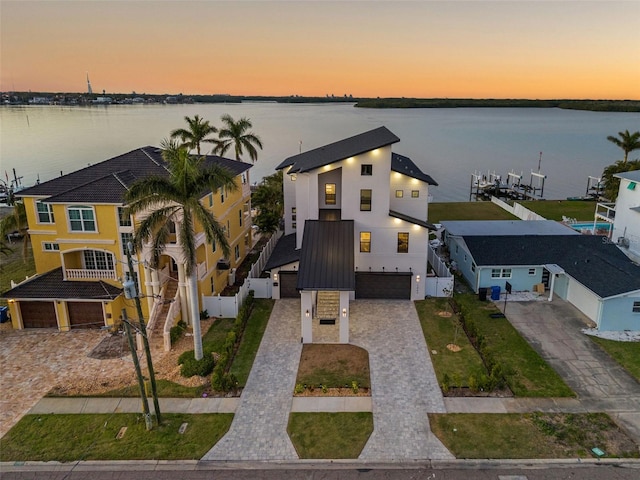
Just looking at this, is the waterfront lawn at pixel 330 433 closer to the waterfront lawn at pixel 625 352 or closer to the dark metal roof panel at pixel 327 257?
the dark metal roof panel at pixel 327 257

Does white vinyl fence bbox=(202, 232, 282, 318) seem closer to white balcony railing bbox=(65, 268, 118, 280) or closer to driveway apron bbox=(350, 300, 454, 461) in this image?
white balcony railing bbox=(65, 268, 118, 280)

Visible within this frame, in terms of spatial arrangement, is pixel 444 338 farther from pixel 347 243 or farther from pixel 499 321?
pixel 347 243

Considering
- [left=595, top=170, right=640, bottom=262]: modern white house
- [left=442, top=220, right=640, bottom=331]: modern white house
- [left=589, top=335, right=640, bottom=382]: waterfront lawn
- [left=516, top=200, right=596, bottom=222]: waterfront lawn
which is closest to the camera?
[left=589, top=335, right=640, bottom=382]: waterfront lawn

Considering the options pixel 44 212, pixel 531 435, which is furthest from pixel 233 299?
pixel 531 435

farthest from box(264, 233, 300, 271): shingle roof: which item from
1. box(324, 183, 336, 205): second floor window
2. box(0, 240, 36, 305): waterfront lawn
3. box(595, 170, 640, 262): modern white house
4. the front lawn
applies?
box(595, 170, 640, 262): modern white house

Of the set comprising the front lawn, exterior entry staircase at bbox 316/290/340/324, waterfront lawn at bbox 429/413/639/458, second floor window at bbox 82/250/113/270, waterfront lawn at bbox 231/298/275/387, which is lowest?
the front lawn

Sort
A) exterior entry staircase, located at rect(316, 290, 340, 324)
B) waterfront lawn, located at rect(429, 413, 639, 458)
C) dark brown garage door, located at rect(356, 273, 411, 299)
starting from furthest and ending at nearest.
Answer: dark brown garage door, located at rect(356, 273, 411, 299) → exterior entry staircase, located at rect(316, 290, 340, 324) → waterfront lawn, located at rect(429, 413, 639, 458)

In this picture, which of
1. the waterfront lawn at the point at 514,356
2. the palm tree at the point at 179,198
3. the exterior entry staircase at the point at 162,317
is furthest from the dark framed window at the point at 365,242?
the exterior entry staircase at the point at 162,317
